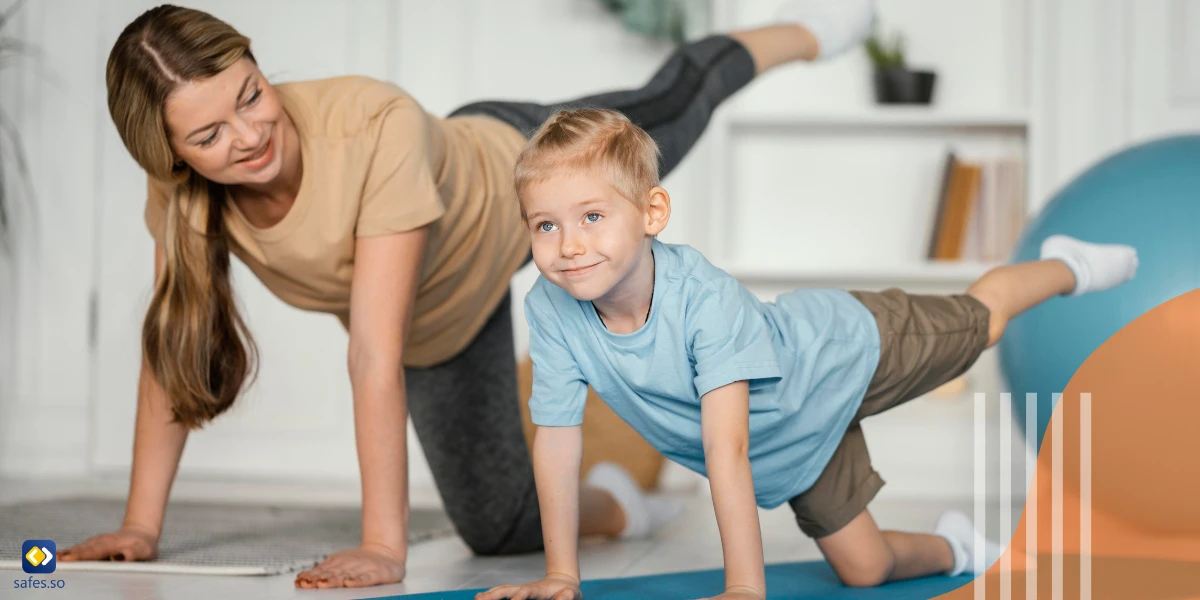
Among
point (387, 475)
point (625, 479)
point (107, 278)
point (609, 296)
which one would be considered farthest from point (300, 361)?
point (609, 296)

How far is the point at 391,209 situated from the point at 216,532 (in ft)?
2.75

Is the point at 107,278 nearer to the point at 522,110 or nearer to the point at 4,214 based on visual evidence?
the point at 4,214

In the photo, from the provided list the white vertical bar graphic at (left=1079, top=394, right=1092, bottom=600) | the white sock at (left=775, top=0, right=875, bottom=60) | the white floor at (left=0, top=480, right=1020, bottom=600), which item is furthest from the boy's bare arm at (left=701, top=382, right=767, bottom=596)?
the white sock at (left=775, top=0, right=875, bottom=60)

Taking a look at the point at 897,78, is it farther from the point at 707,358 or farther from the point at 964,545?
the point at 707,358

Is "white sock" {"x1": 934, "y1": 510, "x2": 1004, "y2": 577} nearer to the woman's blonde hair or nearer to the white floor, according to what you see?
the white floor

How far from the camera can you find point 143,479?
155cm

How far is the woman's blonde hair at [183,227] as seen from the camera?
1.34 meters

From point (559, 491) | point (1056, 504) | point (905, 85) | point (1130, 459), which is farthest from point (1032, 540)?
point (905, 85)

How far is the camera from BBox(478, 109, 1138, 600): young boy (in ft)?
3.84

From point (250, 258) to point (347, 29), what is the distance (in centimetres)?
186

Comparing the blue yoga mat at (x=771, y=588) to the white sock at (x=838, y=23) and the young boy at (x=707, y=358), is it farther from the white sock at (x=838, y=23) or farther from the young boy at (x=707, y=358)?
the white sock at (x=838, y=23)

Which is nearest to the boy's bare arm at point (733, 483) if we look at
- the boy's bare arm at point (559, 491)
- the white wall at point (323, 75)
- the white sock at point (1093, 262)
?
the boy's bare arm at point (559, 491)

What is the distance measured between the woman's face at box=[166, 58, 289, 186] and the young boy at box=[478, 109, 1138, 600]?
15.6 inches

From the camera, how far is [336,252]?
144 cm
